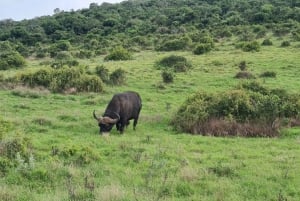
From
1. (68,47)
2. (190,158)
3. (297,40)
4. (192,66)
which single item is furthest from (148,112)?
(68,47)

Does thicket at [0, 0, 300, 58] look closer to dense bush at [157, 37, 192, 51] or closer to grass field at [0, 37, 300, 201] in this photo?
dense bush at [157, 37, 192, 51]

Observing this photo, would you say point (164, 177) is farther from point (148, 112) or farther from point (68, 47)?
point (68, 47)

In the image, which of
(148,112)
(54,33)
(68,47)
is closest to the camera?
(148,112)

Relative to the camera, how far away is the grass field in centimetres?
1021

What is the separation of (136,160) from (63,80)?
49.7ft

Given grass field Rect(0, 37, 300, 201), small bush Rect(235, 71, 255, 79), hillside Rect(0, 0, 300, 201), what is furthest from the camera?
small bush Rect(235, 71, 255, 79)

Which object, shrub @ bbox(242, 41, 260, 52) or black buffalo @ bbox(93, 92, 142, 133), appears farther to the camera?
shrub @ bbox(242, 41, 260, 52)

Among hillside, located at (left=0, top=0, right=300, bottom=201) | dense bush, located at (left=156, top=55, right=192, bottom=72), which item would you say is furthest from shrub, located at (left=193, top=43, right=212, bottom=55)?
dense bush, located at (left=156, top=55, right=192, bottom=72)

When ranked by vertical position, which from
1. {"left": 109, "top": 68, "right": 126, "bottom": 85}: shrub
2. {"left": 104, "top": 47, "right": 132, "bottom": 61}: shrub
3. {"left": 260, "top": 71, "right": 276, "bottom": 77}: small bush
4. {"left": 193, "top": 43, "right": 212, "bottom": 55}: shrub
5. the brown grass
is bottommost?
the brown grass

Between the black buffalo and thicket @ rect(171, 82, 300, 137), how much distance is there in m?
1.64

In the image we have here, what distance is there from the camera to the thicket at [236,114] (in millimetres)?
17656

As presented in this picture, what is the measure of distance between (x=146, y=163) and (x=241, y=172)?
2359 millimetres

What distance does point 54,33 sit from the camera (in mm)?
73562

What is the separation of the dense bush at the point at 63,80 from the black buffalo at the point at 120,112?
23.7 ft
